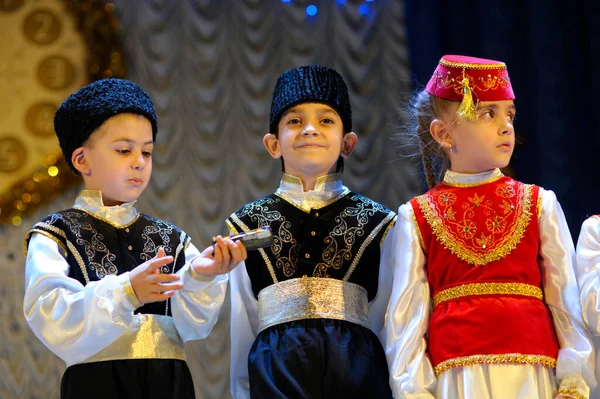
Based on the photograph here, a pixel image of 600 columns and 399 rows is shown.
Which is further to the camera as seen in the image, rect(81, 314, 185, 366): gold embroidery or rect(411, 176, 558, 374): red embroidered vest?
rect(81, 314, 185, 366): gold embroidery

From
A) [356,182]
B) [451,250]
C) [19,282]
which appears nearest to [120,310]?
[451,250]

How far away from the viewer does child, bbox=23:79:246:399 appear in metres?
2.30

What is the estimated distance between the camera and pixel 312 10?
3672mm

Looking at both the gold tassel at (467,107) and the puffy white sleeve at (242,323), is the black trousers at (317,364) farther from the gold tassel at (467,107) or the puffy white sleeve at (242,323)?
the gold tassel at (467,107)

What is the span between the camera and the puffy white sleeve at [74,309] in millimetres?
2285

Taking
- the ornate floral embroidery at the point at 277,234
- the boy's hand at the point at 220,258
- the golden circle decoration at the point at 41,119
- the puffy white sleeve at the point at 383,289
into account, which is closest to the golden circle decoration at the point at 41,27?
the golden circle decoration at the point at 41,119

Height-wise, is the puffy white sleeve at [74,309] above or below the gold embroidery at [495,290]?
above

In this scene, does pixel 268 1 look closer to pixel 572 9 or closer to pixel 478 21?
pixel 478 21

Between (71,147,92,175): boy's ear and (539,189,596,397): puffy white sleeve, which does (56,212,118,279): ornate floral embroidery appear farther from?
(539,189,596,397): puffy white sleeve

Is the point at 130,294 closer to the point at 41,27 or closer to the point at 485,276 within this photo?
the point at 485,276

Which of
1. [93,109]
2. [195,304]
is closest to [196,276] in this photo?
[195,304]

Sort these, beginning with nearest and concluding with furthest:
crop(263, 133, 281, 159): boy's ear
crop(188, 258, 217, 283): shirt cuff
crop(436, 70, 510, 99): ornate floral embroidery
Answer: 1. crop(188, 258, 217, 283): shirt cuff
2. crop(436, 70, 510, 99): ornate floral embroidery
3. crop(263, 133, 281, 159): boy's ear

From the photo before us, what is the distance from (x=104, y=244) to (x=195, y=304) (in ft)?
0.99

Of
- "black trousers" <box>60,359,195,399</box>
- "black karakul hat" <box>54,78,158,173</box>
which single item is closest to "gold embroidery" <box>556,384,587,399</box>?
"black trousers" <box>60,359,195,399</box>
